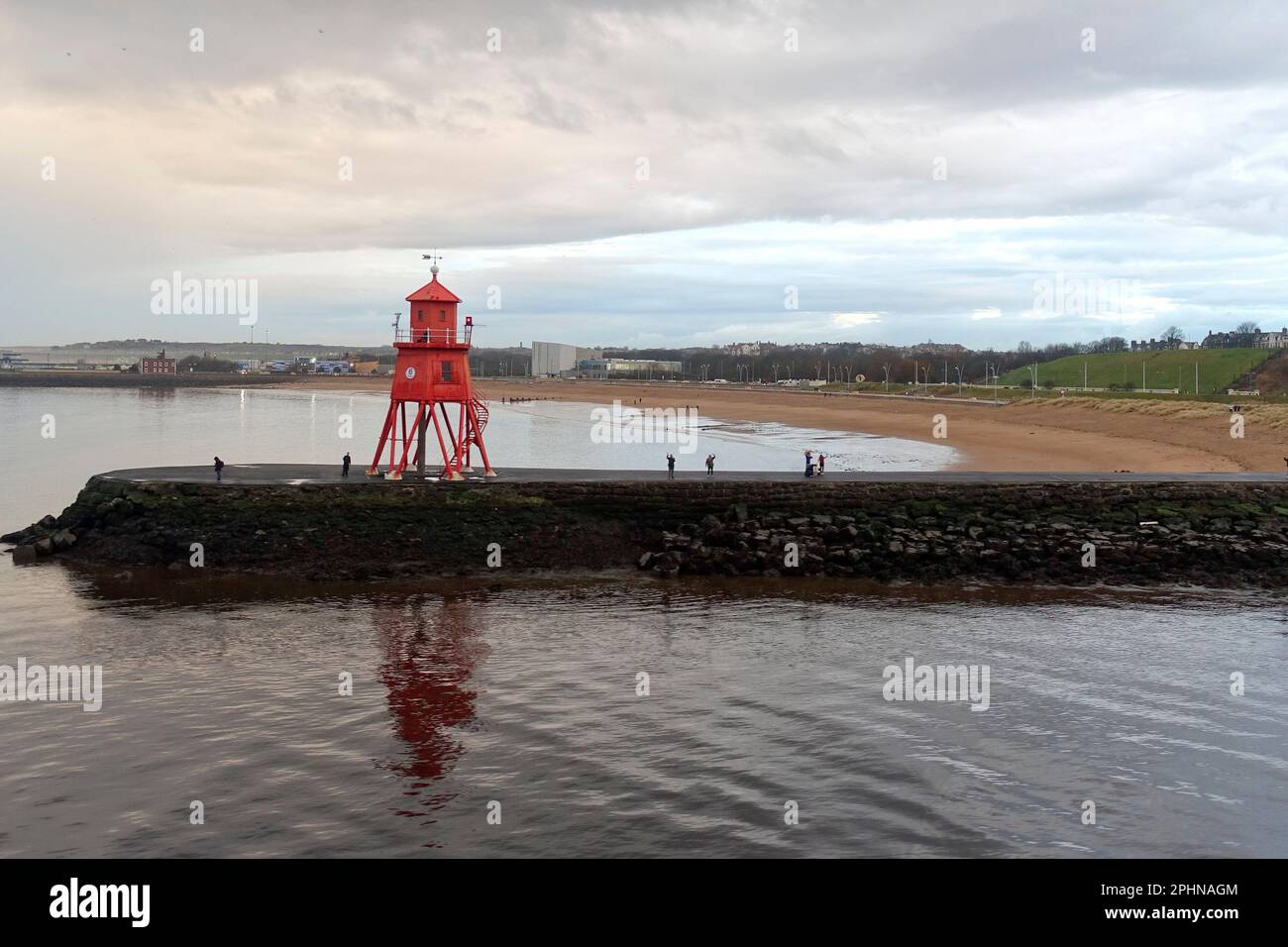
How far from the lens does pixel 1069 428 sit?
253ft

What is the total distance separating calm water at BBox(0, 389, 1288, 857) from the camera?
1380 centimetres

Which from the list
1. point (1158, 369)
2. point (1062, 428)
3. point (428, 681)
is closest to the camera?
point (428, 681)

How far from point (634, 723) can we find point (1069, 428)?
68.2 m

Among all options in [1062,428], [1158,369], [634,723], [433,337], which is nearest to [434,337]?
[433,337]

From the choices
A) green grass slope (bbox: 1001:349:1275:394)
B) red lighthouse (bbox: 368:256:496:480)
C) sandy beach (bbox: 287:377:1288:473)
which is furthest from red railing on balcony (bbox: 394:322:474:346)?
green grass slope (bbox: 1001:349:1275:394)

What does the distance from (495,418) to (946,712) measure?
3787 inches

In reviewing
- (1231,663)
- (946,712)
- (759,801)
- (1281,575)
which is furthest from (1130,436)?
(759,801)

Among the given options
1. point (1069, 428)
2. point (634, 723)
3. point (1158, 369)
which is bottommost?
point (634, 723)

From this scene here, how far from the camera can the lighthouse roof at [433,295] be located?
36.2 metres
